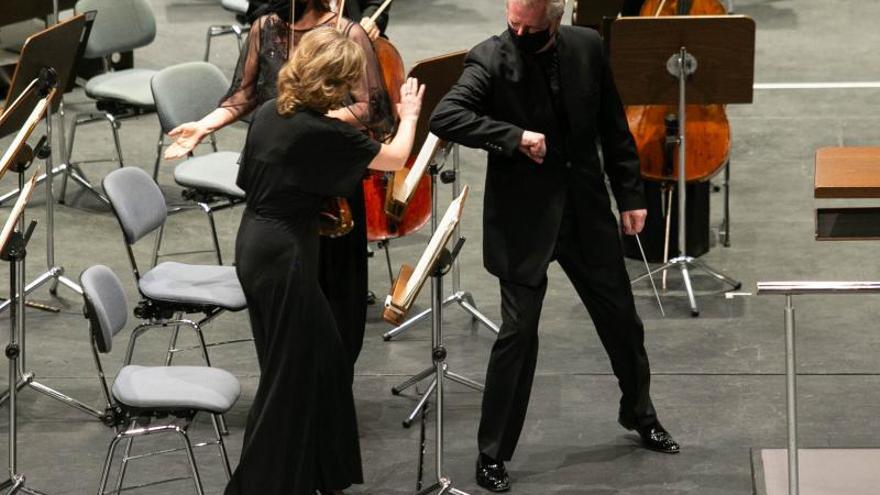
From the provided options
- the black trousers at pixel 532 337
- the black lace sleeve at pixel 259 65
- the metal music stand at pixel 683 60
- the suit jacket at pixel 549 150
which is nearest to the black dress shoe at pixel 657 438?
the black trousers at pixel 532 337

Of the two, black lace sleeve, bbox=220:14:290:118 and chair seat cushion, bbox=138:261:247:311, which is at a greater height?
black lace sleeve, bbox=220:14:290:118

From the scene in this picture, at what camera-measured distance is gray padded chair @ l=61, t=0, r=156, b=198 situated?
8.12 m

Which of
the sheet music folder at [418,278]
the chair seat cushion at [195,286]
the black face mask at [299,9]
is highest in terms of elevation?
the black face mask at [299,9]

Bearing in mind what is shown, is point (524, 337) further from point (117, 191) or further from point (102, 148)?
point (102, 148)

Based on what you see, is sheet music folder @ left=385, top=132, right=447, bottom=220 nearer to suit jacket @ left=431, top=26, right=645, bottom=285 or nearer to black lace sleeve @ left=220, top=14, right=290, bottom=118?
suit jacket @ left=431, top=26, right=645, bottom=285

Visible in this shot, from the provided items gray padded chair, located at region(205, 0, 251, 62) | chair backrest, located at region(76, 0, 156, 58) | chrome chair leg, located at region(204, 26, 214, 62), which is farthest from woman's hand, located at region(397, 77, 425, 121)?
chrome chair leg, located at region(204, 26, 214, 62)

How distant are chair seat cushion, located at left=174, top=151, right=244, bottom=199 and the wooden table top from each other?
2828 mm

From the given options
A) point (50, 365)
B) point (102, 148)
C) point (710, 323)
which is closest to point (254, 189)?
point (50, 365)

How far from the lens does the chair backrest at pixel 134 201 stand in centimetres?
595

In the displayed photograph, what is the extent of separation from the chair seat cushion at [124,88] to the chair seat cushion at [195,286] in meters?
2.24

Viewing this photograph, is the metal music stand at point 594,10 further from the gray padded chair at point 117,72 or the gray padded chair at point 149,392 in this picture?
the gray padded chair at point 149,392

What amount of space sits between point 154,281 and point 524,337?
1.43m

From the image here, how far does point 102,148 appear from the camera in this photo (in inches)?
353

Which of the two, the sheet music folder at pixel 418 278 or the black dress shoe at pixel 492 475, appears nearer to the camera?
the sheet music folder at pixel 418 278
